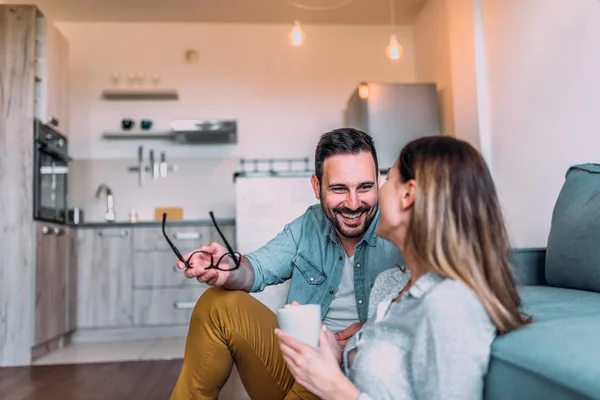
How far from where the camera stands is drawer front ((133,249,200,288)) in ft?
13.9

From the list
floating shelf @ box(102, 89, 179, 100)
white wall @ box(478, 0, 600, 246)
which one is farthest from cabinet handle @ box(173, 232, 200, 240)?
white wall @ box(478, 0, 600, 246)

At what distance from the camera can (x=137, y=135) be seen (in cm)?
481

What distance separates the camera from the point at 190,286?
4.25 metres

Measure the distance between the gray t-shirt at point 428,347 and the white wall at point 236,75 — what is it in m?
4.24

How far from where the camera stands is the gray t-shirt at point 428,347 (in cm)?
75

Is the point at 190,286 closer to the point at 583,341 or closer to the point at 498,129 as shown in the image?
the point at 498,129

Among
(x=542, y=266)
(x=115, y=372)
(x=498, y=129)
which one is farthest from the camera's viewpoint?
(x=498, y=129)

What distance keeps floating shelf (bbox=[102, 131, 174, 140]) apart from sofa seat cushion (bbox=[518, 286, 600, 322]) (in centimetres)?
380

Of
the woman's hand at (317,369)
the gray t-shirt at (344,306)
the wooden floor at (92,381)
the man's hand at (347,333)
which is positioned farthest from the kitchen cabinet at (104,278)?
the woman's hand at (317,369)

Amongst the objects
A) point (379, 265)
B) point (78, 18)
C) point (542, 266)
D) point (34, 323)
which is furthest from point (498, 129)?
point (78, 18)

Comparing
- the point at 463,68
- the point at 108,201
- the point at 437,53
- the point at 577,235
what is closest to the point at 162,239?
the point at 108,201

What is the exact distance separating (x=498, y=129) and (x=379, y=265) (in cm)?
211

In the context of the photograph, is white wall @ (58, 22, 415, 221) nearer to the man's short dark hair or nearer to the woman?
the man's short dark hair

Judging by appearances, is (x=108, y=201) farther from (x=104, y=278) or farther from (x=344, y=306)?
(x=344, y=306)
